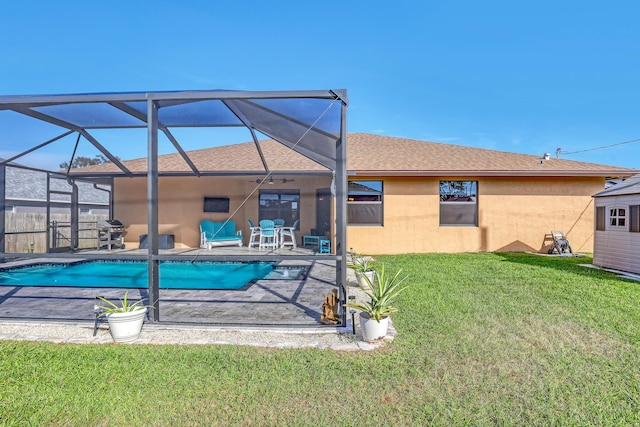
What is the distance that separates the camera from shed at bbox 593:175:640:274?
7.71 metres

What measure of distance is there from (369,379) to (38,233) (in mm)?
13432

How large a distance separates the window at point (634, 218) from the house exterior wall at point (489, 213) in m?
3.27

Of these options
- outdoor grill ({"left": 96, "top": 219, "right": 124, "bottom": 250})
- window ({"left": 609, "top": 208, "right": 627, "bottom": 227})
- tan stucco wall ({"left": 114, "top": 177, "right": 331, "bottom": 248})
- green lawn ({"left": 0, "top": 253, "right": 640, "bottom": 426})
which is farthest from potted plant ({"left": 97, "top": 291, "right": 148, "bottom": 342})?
window ({"left": 609, "top": 208, "right": 627, "bottom": 227})

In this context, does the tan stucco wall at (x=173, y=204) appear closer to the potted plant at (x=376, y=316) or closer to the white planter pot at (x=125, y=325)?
the potted plant at (x=376, y=316)

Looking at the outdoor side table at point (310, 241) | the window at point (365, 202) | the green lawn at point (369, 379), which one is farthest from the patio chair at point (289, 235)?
the green lawn at point (369, 379)

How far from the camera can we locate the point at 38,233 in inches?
448

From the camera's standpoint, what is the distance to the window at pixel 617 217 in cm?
807

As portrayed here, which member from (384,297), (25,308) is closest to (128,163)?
A: (25,308)

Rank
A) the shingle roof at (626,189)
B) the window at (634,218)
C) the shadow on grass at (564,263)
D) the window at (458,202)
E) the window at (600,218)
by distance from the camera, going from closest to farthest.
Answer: the shadow on grass at (564,263) < the window at (634,218) < the shingle roof at (626,189) < the window at (600,218) < the window at (458,202)

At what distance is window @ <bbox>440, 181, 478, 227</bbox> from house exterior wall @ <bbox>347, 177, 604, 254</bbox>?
0.68 feet

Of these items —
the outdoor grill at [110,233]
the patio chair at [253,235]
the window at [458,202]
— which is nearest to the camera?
the window at [458,202]

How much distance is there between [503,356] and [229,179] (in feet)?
38.8

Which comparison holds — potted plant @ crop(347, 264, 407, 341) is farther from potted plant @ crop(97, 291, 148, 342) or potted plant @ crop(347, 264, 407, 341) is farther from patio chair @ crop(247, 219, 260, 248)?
patio chair @ crop(247, 219, 260, 248)

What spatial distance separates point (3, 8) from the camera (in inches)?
384
